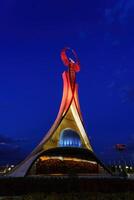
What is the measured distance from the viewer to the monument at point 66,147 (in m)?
34.0

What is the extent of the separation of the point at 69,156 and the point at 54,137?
8.44 feet

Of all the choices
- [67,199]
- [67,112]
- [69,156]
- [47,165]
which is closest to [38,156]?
[47,165]

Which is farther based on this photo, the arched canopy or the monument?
the arched canopy

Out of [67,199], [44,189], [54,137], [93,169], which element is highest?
[54,137]

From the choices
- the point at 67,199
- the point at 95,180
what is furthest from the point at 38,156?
the point at 67,199

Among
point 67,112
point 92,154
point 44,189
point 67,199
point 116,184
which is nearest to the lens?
point 67,199

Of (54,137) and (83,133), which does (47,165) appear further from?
(83,133)

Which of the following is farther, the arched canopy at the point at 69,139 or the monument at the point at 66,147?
the arched canopy at the point at 69,139

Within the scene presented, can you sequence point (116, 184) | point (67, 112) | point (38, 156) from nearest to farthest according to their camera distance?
point (116, 184) → point (38, 156) → point (67, 112)

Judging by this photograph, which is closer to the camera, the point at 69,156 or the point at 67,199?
the point at 67,199

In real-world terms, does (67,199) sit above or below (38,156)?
below

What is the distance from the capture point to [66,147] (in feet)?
115

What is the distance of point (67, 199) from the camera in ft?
35.9

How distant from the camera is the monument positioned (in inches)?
1339
